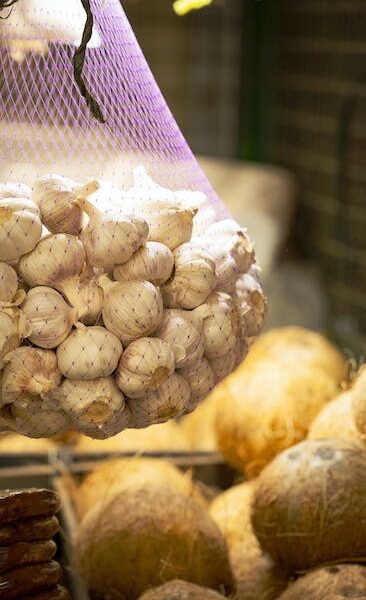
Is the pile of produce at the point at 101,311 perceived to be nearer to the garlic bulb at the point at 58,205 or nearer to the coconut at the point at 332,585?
the garlic bulb at the point at 58,205

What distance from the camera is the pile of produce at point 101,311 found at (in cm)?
179

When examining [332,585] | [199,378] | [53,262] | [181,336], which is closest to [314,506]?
[332,585]

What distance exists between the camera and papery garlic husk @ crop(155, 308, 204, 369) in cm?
186

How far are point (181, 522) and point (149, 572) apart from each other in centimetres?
16

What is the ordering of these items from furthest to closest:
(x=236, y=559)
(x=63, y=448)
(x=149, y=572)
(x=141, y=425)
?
(x=63, y=448), (x=236, y=559), (x=149, y=572), (x=141, y=425)

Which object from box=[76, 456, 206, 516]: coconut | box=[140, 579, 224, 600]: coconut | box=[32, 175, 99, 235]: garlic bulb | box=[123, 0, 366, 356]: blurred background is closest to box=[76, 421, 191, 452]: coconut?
box=[76, 456, 206, 516]: coconut

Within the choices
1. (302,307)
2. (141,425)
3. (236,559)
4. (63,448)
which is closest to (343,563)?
(236,559)

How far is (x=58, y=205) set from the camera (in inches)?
72.5

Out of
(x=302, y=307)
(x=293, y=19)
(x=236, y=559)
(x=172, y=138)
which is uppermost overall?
(x=172, y=138)

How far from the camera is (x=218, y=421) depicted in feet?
11.1

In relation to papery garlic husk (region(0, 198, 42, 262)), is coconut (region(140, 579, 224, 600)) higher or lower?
lower

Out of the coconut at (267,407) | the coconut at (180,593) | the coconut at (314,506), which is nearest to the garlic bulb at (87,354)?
the coconut at (180,593)

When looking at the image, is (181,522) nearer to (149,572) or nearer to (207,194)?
(149,572)

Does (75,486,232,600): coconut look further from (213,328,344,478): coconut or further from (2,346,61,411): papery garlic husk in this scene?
(2,346,61,411): papery garlic husk
